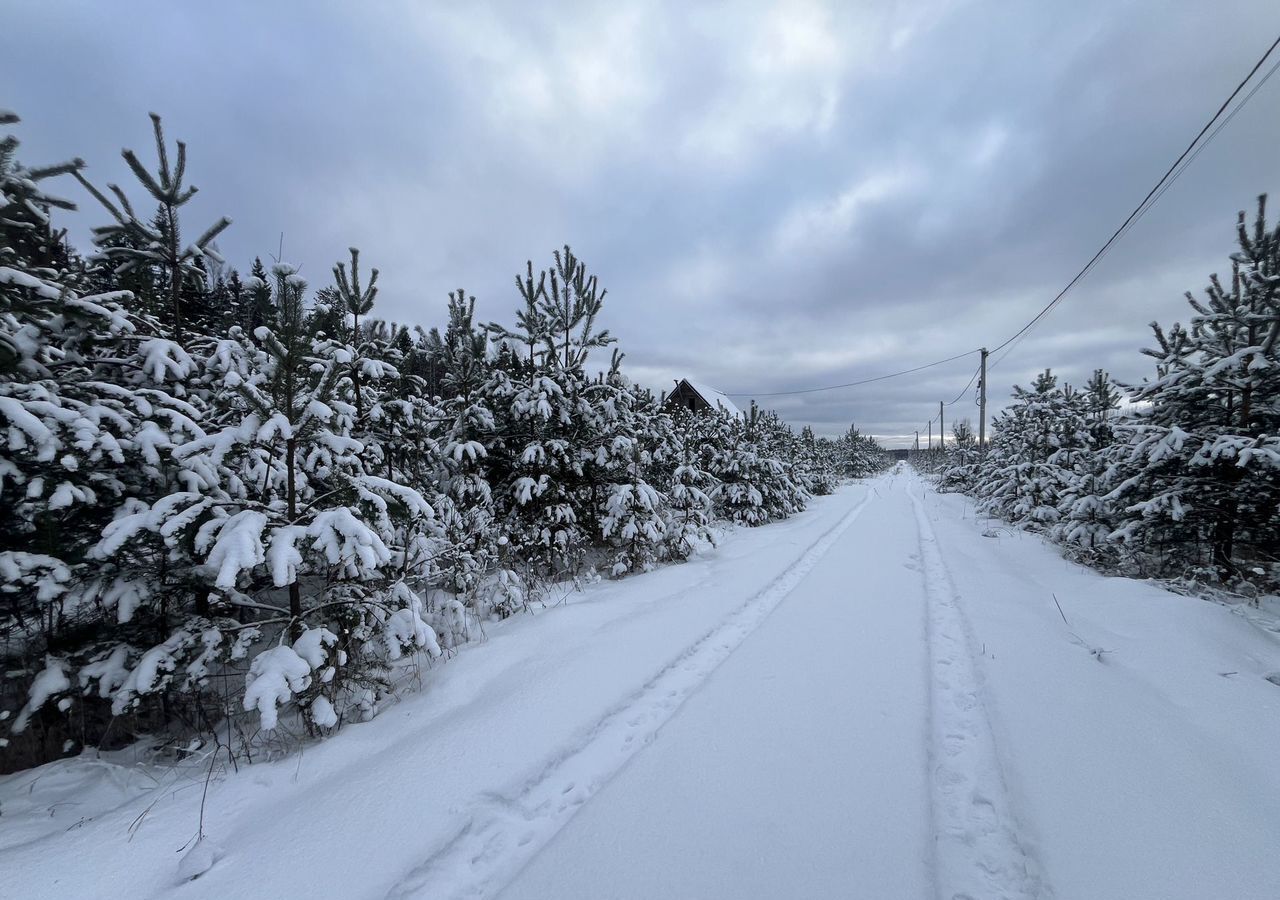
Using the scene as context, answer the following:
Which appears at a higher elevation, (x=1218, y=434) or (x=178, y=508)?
(x=1218, y=434)

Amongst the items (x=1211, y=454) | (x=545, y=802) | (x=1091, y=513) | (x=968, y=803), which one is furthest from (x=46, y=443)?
(x=1091, y=513)

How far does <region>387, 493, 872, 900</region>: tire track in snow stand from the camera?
2.02 m

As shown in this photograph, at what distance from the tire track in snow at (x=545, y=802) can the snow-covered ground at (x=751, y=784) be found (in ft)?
0.04

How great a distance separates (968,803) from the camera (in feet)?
7.91

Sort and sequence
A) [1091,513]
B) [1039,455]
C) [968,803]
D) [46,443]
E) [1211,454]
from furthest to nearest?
1. [1039,455]
2. [1091,513]
3. [1211,454]
4. [46,443]
5. [968,803]

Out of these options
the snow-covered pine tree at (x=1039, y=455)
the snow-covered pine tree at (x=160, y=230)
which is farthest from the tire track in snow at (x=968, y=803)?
the snow-covered pine tree at (x=1039, y=455)

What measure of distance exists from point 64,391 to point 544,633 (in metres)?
4.17

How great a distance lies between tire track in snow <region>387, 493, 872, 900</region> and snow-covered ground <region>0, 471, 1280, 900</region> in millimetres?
13

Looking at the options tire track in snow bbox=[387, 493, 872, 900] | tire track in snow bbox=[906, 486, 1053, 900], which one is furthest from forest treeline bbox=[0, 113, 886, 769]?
tire track in snow bbox=[906, 486, 1053, 900]

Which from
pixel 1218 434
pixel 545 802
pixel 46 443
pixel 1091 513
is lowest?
pixel 545 802

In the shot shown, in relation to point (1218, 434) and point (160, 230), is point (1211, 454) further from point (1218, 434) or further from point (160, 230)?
point (160, 230)

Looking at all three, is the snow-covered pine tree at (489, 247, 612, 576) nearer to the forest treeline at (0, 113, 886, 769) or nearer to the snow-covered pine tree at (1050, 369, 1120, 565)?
the forest treeline at (0, 113, 886, 769)

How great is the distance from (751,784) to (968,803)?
3.75 ft

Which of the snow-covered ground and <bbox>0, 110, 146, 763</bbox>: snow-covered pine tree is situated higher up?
<bbox>0, 110, 146, 763</bbox>: snow-covered pine tree
